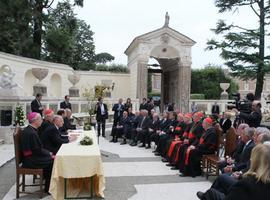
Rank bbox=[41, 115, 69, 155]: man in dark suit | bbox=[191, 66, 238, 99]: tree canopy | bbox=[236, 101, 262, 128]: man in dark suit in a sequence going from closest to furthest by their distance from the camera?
1. bbox=[41, 115, 69, 155]: man in dark suit
2. bbox=[236, 101, 262, 128]: man in dark suit
3. bbox=[191, 66, 238, 99]: tree canopy

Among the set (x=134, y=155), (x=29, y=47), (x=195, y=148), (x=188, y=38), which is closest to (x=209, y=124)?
(x=195, y=148)

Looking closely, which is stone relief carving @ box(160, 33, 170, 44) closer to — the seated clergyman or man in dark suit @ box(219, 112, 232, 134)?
man in dark suit @ box(219, 112, 232, 134)

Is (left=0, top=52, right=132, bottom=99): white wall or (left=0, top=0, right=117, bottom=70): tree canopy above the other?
(left=0, top=0, right=117, bottom=70): tree canopy

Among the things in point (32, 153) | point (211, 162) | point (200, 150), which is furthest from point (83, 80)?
point (32, 153)

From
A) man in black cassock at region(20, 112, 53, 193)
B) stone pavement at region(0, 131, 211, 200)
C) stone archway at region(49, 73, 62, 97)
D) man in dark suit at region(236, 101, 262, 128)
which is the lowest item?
stone pavement at region(0, 131, 211, 200)

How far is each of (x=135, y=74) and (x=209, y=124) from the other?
15.5m

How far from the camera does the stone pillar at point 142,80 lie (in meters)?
21.8

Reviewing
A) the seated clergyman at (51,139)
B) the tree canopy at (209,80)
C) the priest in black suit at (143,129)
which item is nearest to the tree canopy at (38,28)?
→ the tree canopy at (209,80)

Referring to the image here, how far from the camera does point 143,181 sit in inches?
275

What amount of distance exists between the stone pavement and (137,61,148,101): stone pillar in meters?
11.9

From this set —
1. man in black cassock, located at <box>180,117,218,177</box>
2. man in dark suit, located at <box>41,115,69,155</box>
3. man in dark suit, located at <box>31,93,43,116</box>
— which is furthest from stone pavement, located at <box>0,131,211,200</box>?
man in dark suit, located at <box>31,93,43,116</box>

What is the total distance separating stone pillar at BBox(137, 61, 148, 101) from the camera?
71.5 feet

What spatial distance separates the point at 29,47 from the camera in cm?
2480

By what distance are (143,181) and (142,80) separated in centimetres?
1520
